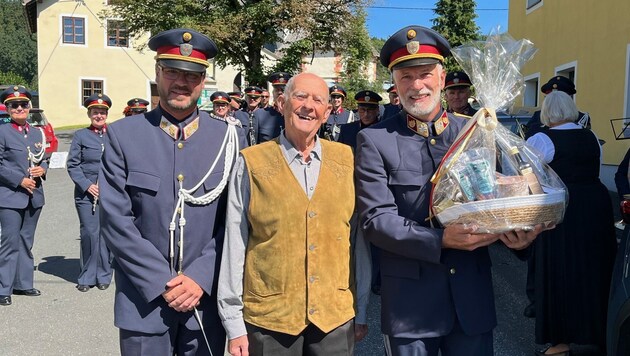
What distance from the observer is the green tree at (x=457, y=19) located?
4181cm

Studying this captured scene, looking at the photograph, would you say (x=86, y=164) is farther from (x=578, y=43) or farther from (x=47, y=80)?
(x=47, y=80)

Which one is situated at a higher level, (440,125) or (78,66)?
(78,66)

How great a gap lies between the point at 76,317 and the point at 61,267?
208cm

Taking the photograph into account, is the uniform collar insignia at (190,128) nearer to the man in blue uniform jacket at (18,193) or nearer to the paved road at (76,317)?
the paved road at (76,317)

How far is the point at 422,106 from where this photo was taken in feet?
8.14

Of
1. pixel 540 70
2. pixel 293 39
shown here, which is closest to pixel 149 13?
pixel 293 39

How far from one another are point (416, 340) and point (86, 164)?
16.8 feet

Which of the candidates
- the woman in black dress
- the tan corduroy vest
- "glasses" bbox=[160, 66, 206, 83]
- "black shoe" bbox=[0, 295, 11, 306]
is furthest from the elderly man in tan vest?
"black shoe" bbox=[0, 295, 11, 306]

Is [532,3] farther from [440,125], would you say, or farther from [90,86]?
[90,86]

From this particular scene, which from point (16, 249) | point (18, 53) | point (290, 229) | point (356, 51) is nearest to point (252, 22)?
point (356, 51)

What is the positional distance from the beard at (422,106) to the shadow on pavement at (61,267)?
17.7ft

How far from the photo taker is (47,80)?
33.2 meters

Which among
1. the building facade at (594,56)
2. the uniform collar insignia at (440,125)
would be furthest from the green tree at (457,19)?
the uniform collar insignia at (440,125)

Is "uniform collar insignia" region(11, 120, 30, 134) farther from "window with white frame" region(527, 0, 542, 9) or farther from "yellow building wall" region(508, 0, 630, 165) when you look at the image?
"window with white frame" region(527, 0, 542, 9)
